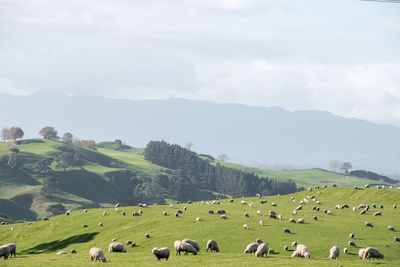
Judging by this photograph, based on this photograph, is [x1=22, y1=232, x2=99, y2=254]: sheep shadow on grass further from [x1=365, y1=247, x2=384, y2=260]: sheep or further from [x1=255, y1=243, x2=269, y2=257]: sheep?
[x1=365, y1=247, x2=384, y2=260]: sheep

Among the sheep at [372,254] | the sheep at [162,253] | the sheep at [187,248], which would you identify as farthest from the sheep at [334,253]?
the sheep at [162,253]

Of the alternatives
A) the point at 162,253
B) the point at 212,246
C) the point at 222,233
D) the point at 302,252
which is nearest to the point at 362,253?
the point at 302,252

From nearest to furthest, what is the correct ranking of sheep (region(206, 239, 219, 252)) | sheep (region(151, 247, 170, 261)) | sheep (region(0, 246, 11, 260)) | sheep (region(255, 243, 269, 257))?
sheep (region(151, 247, 170, 261)) → sheep (region(0, 246, 11, 260)) → sheep (region(255, 243, 269, 257)) → sheep (region(206, 239, 219, 252))

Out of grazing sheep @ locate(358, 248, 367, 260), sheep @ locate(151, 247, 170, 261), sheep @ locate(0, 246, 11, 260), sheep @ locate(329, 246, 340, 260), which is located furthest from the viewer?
sheep @ locate(329, 246, 340, 260)

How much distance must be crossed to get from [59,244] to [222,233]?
84.4 feet

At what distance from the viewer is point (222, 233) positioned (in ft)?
228

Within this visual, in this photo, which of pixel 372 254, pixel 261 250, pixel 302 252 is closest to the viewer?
pixel 372 254

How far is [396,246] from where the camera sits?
61312mm

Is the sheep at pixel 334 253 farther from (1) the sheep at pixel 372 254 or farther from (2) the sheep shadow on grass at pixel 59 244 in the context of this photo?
(2) the sheep shadow on grass at pixel 59 244

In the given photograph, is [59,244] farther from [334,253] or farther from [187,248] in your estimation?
[334,253]

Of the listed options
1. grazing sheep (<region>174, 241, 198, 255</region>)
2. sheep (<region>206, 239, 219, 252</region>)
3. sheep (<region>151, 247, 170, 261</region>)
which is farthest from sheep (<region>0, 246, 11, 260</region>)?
sheep (<region>206, 239, 219, 252</region>)

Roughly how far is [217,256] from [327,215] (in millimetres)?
33272

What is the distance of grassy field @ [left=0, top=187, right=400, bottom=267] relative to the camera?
5078cm

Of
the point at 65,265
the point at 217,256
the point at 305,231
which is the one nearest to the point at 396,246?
the point at 305,231
